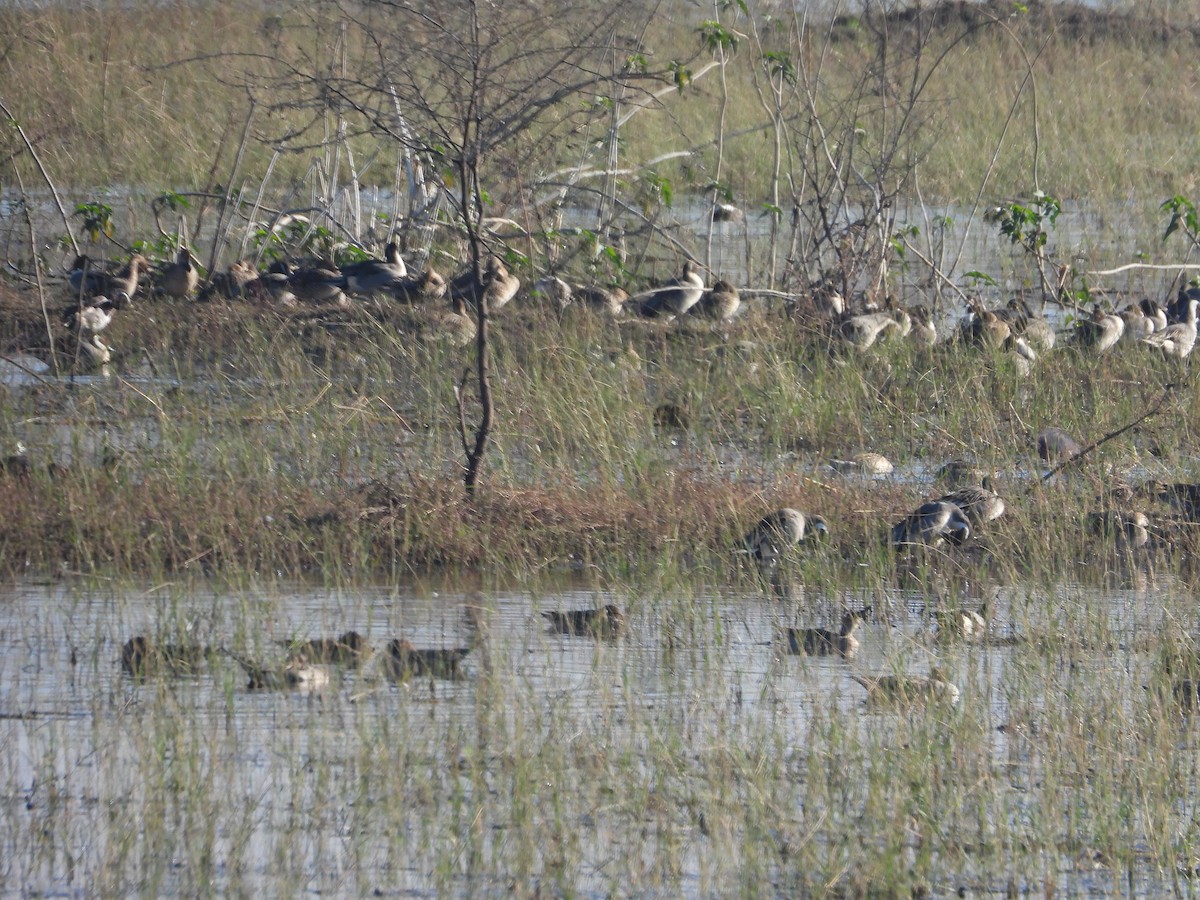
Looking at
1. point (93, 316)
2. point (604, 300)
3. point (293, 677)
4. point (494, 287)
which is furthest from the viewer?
point (604, 300)

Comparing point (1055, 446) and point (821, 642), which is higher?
point (1055, 446)

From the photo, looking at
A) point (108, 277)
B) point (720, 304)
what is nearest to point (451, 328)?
point (720, 304)

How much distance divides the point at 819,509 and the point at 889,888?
10.5 feet

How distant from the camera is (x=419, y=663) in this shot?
457 cm

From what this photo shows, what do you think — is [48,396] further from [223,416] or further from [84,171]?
[84,171]

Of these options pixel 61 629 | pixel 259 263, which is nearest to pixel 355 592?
pixel 61 629

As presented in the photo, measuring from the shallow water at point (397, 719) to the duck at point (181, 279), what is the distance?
4.57m

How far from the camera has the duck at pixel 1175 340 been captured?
959 cm

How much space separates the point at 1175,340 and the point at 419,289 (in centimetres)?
463

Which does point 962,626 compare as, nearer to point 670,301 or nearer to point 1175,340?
point 670,301

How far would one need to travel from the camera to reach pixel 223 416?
23.8 ft

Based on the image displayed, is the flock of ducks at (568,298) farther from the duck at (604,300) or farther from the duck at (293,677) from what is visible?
the duck at (293,677)

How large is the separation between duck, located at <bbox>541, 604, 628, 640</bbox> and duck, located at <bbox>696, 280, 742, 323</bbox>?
189 inches

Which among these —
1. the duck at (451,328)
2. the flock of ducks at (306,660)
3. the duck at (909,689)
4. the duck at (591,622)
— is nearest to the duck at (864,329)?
the duck at (451,328)
